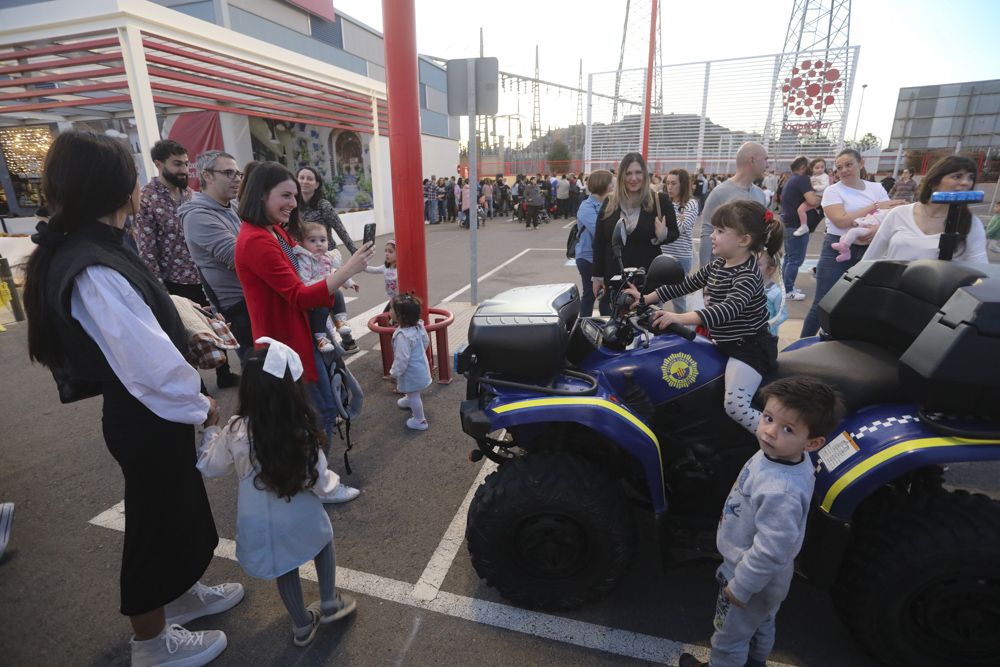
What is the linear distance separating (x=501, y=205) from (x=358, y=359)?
18.9 meters

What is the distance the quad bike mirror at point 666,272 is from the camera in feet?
7.73

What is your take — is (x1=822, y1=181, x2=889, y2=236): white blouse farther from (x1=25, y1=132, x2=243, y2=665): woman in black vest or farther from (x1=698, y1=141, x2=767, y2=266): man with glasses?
(x1=25, y1=132, x2=243, y2=665): woman in black vest

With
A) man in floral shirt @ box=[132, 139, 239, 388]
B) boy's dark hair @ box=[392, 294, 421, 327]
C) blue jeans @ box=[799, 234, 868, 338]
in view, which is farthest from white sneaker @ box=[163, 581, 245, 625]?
blue jeans @ box=[799, 234, 868, 338]

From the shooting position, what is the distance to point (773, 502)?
1649 millimetres

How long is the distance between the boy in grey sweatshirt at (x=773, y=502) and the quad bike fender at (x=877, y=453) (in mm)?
289

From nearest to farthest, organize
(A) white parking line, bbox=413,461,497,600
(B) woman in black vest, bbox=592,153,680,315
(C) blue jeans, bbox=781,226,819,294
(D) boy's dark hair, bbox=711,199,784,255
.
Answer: (D) boy's dark hair, bbox=711,199,784,255
(A) white parking line, bbox=413,461,497,600
(B) woman in black vest, bbox=592,153,680,315
(C) blue jeans, bbox=781,226,819,294

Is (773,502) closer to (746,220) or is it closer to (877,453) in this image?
(877,453)

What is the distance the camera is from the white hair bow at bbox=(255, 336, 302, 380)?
1.91m

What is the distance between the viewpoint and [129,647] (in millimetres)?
2223

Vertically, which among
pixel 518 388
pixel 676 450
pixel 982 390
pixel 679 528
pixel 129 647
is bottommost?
pixel 129 647

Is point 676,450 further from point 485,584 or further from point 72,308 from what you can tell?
point 72,308

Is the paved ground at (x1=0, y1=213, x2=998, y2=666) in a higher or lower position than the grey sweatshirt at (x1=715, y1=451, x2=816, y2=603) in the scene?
lower

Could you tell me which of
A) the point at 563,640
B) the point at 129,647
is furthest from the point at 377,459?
the point at 563,640

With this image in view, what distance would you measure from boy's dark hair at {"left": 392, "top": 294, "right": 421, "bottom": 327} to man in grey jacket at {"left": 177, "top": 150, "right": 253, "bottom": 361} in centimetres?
105
